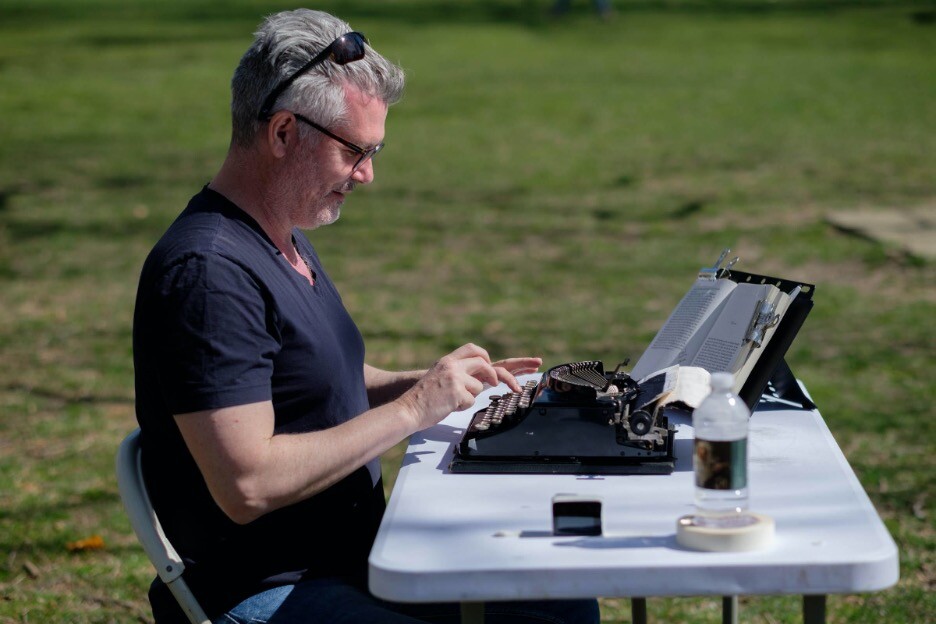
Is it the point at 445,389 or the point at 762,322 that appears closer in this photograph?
the point at 445,389

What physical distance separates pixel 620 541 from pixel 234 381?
2.25ft

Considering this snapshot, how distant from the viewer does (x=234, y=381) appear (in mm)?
2082

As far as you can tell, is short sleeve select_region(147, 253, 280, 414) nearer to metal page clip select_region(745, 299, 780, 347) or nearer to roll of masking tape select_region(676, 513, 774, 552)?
roll of masking tape select_region(676, 513, 774, 552)

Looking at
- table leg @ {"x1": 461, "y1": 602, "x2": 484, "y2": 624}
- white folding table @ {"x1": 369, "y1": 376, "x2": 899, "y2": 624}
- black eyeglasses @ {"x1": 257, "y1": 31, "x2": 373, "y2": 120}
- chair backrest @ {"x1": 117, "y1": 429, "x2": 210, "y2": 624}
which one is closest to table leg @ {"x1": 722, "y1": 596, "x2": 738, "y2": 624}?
white folding table @ {"x1": 369, "y1": 376, "x2": 899, "y2": 624}

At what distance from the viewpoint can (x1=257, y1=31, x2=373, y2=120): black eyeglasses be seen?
7.65 feet

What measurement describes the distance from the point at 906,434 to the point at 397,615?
378 centimetres

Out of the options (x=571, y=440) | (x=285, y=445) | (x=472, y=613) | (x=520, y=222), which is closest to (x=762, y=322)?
(x=571, y=440)

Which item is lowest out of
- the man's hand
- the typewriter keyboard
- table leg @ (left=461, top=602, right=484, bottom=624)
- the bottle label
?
table leg @ (left=461, top=602, right=484, bottom=624)

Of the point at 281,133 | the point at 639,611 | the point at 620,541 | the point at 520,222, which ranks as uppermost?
the point at 281,133

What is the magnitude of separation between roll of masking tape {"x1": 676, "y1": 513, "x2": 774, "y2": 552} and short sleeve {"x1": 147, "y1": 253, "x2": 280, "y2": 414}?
0.75 m

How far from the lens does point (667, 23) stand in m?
25.0

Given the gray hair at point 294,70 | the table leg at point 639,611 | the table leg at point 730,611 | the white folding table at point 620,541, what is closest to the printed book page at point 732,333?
the white folding table at point 620,541

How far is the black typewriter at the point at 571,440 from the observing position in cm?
224

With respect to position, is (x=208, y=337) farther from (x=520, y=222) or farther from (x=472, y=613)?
(x=520, y=222)
